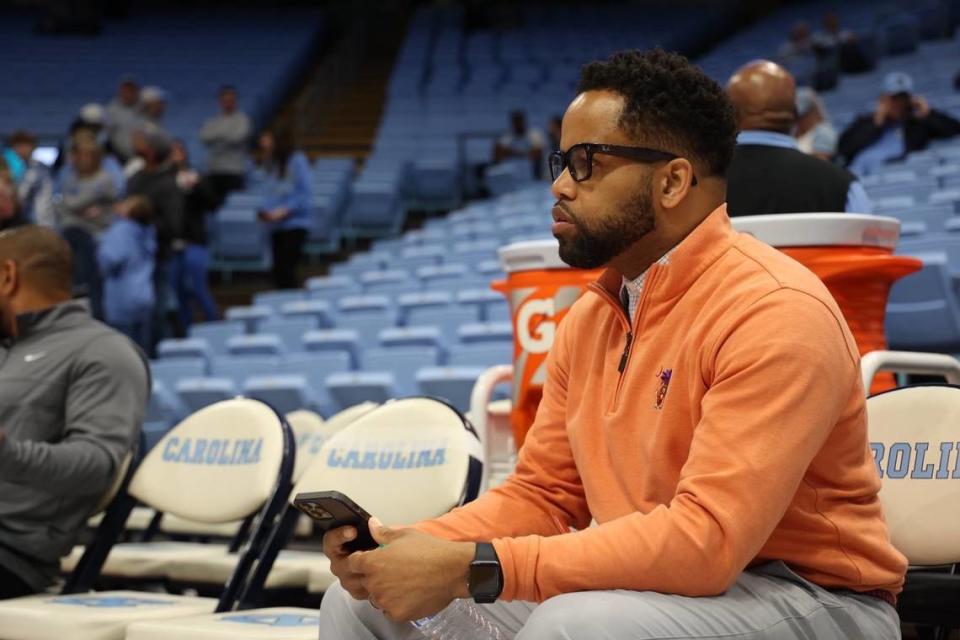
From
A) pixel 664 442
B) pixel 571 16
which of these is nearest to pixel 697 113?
pixel 664 442

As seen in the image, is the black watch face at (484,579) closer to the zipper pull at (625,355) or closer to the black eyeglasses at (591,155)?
the zipper pull at (625,355)

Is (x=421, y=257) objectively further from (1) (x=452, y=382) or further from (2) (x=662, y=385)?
(2) (x=662, y=385)

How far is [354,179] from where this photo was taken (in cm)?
1202

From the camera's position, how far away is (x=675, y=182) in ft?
6.51

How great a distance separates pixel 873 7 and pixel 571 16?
13.3 ft

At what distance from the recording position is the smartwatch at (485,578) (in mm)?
1791

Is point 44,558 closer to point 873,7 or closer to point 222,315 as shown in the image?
point 222,315

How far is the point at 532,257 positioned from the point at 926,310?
194 cm

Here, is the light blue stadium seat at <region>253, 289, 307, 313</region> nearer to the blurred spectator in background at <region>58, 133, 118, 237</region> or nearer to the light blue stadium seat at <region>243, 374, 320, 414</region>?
the blurred spectator in background at <region>58, 133, 118, 237</region>

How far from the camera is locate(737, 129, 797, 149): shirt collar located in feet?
11.2

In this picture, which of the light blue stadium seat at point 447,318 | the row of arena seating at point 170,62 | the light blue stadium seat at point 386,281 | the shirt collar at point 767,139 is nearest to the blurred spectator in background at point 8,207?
the light blue stadium seat at point 447,318

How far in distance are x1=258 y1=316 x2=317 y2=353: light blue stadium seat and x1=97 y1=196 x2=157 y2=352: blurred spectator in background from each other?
80 cm

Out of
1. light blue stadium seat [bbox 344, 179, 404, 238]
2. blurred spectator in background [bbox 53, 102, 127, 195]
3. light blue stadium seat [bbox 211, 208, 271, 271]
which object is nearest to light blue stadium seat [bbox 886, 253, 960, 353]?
blurred spectator in background [bbox 53, 102, 127, 195]

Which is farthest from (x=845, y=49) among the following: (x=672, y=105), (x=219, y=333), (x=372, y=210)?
(x=672, y=105)
